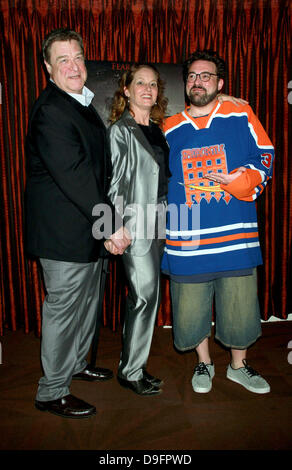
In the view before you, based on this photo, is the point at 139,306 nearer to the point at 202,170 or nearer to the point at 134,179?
the point at 134,179

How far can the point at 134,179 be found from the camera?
1626mm

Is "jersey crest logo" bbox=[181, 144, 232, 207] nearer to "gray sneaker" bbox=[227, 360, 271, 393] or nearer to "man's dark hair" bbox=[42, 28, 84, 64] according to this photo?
"man's dark hair" bbox=[42, 28, 84, 64]

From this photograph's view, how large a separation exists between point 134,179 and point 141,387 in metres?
1.04

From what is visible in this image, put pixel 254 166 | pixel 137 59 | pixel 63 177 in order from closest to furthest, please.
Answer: pixel 63 177 → pixel 254 166 → pixel 137 59

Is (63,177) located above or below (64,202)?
above

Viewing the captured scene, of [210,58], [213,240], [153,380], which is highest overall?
[210,58]

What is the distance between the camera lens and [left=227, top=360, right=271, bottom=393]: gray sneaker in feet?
5.84

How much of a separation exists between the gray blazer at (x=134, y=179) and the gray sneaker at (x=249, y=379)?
0.85m

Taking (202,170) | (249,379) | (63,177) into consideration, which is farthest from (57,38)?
(249,379)

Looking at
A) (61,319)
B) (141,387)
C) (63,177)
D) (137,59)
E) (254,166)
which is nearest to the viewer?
(63,177)

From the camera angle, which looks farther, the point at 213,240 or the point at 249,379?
the point at 249,379

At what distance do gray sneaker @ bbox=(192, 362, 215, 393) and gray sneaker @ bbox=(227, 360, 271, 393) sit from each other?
0.36ft

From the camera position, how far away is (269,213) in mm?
2633

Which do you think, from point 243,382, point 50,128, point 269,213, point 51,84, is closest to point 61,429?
point 243,382
